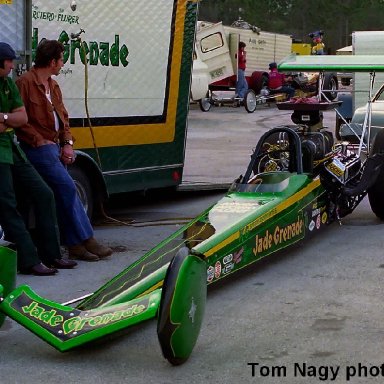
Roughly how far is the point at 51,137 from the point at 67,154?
220 mm

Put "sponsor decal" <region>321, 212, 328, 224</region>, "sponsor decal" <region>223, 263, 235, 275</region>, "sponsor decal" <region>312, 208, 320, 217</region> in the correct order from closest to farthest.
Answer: "sponsor decal" <region>223, 263, 235, 275</region> → "sponsor decal" <region>312, 208, 320, 217</region> → "sponsor decal" <region>321, 212, 328, 224</region>

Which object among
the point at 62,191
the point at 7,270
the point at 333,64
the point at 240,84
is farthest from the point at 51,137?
the point at 240,84

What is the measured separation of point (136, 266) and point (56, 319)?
1096 mm

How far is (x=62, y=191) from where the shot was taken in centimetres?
734

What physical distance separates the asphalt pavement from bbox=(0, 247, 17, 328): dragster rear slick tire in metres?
0.33

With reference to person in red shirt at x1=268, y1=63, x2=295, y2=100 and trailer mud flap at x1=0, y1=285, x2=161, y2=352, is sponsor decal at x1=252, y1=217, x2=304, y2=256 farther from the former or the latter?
person in red shirt at x1=268, y1=63, x2=295, y2=100

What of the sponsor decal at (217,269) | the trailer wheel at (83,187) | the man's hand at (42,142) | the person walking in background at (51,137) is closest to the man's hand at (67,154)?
the person walking in background at (51,137)

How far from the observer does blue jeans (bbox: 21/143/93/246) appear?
722 centimetres

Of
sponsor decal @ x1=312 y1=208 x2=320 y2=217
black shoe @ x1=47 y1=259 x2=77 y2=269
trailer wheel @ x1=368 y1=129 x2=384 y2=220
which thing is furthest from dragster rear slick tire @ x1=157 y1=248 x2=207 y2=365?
trailer wheel @ x1=368 y1=129 x2=384 y2=220

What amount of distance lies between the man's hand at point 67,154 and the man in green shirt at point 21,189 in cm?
47

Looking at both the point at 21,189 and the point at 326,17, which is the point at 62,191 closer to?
the point at 21,189

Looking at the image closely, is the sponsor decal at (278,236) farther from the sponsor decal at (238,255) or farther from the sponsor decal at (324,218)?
the sponsor decal at (324,218)

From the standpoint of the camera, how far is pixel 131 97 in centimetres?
905

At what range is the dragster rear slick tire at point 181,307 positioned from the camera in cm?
461
